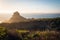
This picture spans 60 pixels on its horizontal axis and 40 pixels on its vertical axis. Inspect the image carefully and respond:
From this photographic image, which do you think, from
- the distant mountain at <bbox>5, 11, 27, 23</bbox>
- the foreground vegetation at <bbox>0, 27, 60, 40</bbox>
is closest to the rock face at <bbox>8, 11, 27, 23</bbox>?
the distant mountain at <bbox>5, 11, 27, 23</bbox>

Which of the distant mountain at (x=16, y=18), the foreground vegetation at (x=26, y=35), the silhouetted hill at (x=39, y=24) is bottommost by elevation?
the foreground vegetation at (x=26, y=35)

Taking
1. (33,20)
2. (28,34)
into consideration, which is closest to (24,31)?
(28,34)

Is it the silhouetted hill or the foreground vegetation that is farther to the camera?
the silhouetted hill

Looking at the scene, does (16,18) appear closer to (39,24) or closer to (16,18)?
(16,18)

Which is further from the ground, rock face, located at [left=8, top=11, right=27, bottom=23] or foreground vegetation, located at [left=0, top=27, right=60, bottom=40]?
rock face, located at [left=8, top=11, right=27, bottom=23]

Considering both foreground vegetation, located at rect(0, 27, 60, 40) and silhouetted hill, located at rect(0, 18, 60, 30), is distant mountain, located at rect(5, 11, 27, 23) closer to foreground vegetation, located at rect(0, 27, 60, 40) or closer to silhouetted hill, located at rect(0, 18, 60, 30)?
silhouetted hill, located at rect(0, 18, 60, 30)

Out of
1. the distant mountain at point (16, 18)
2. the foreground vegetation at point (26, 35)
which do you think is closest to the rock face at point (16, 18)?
the distant mountain at point (16, 18)

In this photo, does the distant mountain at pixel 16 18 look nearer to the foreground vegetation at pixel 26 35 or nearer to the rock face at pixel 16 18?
the rock face at pixel 16 18

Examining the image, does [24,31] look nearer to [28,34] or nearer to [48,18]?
[28,34]
